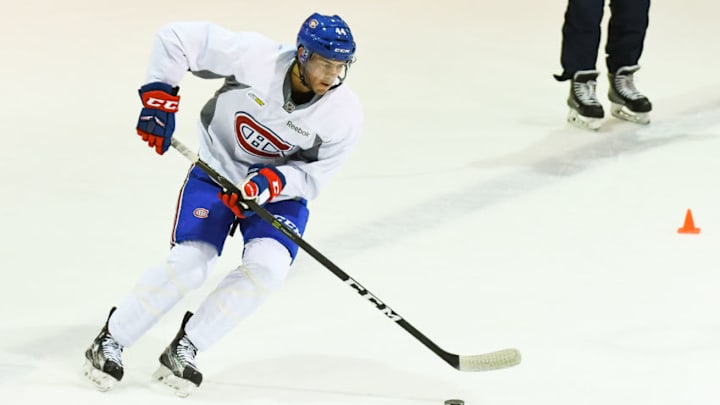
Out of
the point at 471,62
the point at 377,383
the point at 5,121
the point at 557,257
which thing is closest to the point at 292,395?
the point at 377,383

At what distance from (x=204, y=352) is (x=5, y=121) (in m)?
2.29

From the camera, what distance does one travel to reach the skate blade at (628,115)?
599 cm

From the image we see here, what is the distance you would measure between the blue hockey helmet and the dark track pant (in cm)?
244

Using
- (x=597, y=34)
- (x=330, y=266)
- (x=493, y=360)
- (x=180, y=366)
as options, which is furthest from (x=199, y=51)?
(x=597, y=34)

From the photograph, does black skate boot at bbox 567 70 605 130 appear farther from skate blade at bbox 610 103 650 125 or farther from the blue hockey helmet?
the blue hockey helmet

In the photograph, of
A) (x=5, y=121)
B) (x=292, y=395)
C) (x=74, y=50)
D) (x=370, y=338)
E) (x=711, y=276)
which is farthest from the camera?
(x=74, y=50)

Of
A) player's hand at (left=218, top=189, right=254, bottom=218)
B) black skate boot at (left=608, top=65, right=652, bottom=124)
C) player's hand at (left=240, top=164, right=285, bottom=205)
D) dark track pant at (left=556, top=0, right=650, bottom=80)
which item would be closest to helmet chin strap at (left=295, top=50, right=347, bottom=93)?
player's hand at (left=240, top=164, right=285, bottom=205)

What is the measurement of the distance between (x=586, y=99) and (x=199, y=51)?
2.60 meters

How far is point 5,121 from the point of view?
5.70 metres

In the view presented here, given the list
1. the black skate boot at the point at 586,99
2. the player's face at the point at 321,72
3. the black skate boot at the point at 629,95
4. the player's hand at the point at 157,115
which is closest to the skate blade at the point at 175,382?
the player's hand at the point at 157,115

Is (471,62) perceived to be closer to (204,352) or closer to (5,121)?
(5,121)

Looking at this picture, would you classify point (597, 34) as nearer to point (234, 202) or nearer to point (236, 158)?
point (236, 158)

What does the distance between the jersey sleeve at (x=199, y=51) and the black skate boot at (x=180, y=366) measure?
62cm

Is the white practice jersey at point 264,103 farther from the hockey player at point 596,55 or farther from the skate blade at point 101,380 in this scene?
the hockey player at point 596,55
